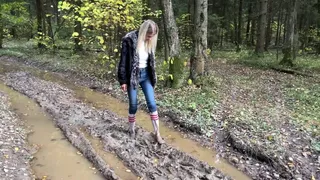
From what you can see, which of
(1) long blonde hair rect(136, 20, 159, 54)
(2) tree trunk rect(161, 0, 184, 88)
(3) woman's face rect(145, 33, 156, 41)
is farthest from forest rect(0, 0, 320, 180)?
(3) woman's face rect(145, 33, 156, 41)

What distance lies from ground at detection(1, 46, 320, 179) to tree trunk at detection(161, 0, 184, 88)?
0.54 m

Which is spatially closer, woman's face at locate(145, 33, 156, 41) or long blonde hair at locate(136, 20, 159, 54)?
long blonde hair at locate(136, 20, 159, 54)

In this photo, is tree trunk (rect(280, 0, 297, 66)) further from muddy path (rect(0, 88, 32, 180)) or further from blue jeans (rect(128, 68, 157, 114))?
muddy path (rect(0, 88, 32, 180))

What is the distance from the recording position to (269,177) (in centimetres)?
504

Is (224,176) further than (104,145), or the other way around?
(104,145)

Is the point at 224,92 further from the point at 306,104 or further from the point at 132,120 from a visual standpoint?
the point at 132,120

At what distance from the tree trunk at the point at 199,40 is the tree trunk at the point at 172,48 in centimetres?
41

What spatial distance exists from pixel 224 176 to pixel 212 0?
23851 mm

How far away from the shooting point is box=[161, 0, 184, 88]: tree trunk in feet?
32.4

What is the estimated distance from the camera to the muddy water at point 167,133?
545 centimetres

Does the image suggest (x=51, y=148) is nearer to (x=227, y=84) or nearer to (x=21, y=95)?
(x=21, y=95)

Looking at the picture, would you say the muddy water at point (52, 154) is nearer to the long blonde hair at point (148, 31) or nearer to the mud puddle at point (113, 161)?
the mud puddle at point (113, 161)

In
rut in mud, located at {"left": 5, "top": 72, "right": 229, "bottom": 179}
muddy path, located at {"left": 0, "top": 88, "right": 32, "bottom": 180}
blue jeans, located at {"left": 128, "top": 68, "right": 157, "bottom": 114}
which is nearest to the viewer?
muddy path, located at {"left": 0, "top": 88, "right": 32, "bottom": 180}

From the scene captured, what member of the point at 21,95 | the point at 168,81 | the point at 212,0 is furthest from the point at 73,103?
the point at 212,0
